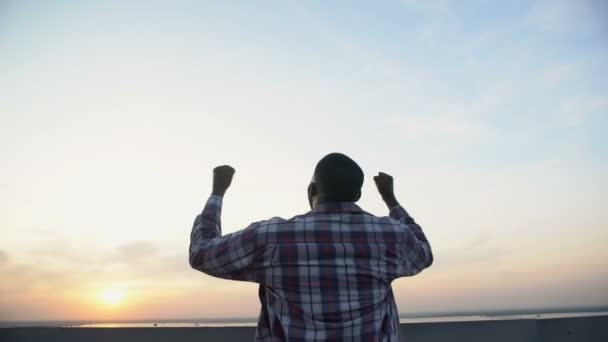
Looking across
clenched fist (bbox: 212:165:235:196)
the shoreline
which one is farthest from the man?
the shoreline

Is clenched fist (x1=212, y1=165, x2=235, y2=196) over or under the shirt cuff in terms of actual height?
over

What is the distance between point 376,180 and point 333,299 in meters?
0.61

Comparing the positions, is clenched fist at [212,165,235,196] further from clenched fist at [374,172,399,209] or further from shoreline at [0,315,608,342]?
shoreline at [0,315,608,342]

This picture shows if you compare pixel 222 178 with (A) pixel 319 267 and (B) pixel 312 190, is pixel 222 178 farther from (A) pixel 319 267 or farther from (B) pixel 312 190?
(A) pixel 319 267

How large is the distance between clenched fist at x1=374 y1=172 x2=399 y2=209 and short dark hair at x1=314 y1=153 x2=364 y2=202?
1.13 ft

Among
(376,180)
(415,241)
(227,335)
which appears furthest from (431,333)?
(415,241)

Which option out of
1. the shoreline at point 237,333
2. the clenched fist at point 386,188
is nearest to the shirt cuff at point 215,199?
the clenched fist at point 386,188

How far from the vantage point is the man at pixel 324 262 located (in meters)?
0.94

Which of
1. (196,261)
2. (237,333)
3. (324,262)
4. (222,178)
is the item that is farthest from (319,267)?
(237,333)

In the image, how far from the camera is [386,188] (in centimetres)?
144

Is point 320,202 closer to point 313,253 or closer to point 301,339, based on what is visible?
point 313,253

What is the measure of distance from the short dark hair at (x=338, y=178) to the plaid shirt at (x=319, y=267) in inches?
1.1

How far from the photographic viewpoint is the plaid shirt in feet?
3.06

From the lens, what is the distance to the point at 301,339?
2.98 feet
